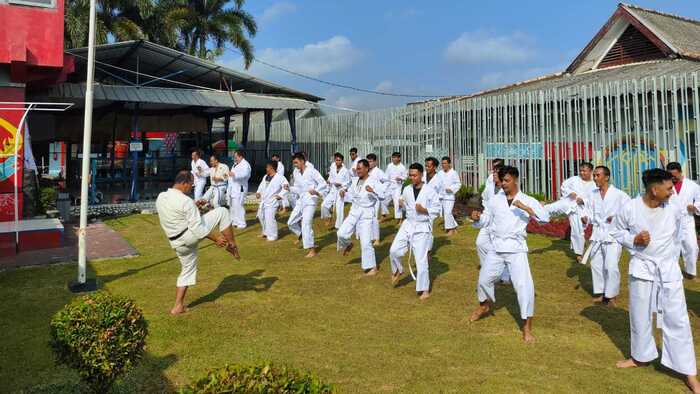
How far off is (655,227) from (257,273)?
18.7 ft

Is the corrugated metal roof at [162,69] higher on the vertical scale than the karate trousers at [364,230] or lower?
higher

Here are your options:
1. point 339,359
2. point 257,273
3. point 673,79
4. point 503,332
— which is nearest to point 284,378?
point 339,359

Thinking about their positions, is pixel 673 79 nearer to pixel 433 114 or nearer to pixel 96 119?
pixel 433 114

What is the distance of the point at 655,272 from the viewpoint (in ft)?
14.6

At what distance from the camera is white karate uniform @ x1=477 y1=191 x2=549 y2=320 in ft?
17.1

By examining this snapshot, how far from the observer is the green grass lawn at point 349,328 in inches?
170

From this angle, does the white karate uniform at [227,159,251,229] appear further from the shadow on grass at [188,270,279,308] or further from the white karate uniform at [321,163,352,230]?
the shadow on grass at [188,270,279,308]

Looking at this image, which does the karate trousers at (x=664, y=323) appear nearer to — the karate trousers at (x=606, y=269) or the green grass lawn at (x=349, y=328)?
the green grass lawn at (x=349, y=328)

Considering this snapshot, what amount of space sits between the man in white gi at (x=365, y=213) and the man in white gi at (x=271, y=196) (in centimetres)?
259

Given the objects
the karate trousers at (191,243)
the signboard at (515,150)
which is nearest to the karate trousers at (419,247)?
the karate trousers at (191,243)

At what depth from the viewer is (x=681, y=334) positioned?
13.7ft

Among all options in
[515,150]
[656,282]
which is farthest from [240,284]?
[515,150]

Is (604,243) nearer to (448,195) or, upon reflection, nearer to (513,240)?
(513,240)

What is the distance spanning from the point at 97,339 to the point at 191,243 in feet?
8.61
